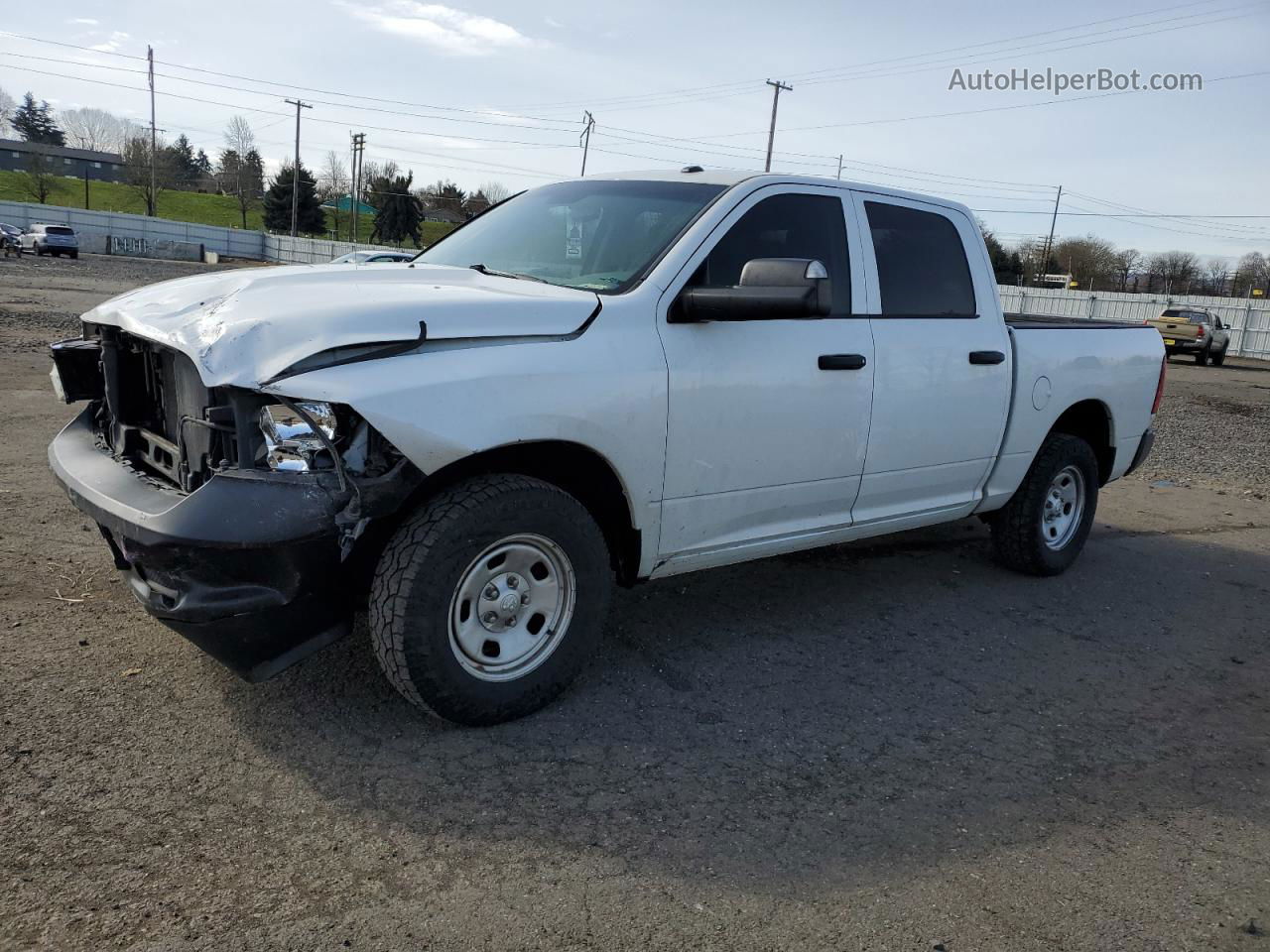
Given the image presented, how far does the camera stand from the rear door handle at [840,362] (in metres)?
4.12

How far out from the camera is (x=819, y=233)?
435cm

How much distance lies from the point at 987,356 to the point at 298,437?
341cm

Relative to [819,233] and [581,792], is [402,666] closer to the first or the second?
[581,792]

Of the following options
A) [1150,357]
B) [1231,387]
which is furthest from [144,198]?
[1150,357]

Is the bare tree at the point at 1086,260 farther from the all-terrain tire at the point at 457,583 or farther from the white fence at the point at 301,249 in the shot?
the all-terrain tire at the point at 457,583

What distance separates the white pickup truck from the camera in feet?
9.66

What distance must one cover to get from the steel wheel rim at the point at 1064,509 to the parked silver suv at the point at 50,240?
164 feet

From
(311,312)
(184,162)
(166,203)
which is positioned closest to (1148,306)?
(311,312)

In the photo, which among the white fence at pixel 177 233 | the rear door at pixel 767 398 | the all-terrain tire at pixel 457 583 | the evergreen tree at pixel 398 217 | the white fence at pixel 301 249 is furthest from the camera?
the evergreen tree at pixel 398 217

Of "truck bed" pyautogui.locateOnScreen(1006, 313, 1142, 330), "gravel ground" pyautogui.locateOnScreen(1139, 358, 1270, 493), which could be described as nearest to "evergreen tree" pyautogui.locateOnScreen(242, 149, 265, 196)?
"gravel ground" pyautogui.locateOnScreen(1139, 358, 1270, 493)

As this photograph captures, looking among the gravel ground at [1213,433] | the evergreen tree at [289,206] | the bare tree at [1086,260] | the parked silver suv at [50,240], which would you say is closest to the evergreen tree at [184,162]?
the evergreen tree at [289,206]

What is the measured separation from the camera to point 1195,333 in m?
27.6

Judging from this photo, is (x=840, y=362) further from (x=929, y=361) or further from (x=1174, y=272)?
(x=1174, y=272)

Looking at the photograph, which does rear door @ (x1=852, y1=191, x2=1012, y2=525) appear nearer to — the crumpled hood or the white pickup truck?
the white pickup truck
